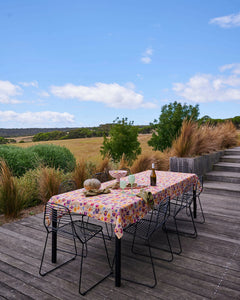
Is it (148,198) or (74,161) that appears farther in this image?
(74,161)

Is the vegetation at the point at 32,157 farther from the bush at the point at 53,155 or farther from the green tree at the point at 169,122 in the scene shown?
the green tree at the point at 169,122

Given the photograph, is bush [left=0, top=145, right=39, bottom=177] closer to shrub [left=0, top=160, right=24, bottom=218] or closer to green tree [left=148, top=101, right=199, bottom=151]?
shrub [left=0, top=160, right=24, bottom=218]

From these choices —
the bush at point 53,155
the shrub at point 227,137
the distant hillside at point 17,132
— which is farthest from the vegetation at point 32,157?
the distant hillside at point 17,132

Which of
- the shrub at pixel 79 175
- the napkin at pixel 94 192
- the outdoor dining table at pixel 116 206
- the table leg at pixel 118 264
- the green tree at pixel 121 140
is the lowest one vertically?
the table leg at pixel 118 264

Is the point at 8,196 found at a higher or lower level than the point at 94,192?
lower

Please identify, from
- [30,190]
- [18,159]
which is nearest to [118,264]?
[30,190]

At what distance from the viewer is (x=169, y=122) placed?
9.12 m

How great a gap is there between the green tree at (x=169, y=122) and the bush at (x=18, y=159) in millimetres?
4581

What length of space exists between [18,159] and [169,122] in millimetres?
5301

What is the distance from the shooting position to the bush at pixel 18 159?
6578 millimetres

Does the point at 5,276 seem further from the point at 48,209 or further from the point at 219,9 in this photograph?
the point at 219,9

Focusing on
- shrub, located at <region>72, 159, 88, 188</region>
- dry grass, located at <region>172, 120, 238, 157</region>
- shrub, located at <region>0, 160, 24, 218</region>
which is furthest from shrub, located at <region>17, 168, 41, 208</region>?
dry grass, located at <region>172, 120, 238, 157</region>

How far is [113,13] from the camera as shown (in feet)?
29.5

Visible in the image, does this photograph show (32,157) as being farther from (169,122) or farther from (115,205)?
(115,205)
